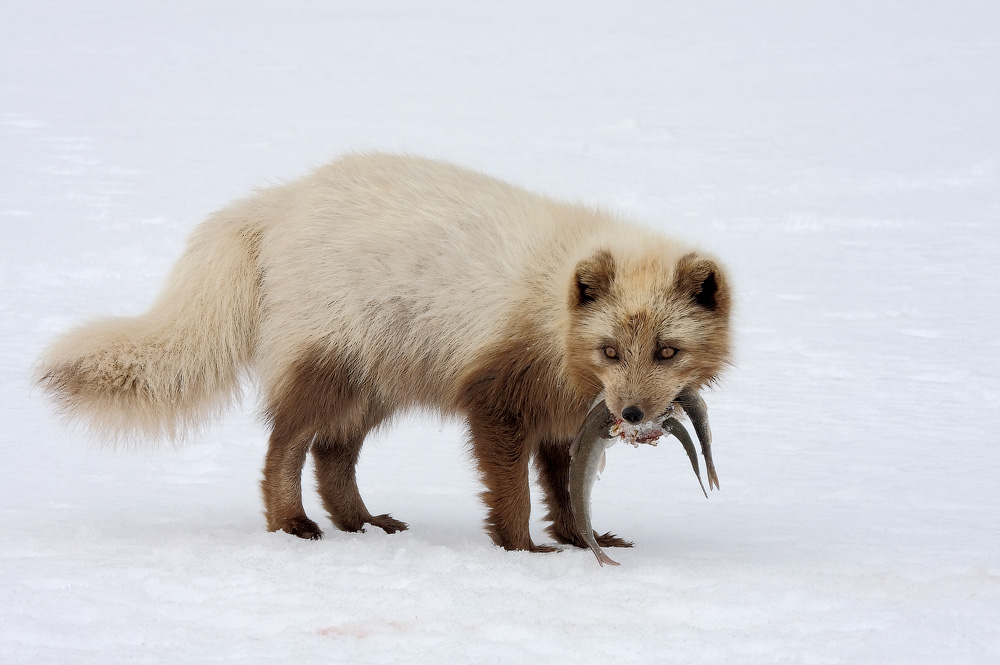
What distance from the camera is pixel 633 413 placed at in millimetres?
5289

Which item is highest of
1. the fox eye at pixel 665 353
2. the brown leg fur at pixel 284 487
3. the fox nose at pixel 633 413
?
the fox eye at pixel 665 353

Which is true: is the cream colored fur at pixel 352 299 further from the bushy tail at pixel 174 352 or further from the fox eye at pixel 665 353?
the fox eye at pixel 665 353

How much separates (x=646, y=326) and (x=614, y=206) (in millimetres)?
10351

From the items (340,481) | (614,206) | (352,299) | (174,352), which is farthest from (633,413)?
(614,206)

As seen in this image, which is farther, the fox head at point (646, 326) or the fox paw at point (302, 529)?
the fox paw at point (302, 529)

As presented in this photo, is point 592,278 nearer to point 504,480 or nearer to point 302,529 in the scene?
point 504,480

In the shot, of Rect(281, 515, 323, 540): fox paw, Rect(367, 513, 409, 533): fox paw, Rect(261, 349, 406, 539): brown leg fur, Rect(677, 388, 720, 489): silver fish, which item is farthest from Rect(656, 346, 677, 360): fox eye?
Rect(281, 515, 323, 540): fox paw

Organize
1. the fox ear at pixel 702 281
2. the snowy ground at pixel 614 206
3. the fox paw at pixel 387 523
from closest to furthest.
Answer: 1. the snowy ground at pixel 614 206
2. the fox ear at pixel 702 281
3. the fox paw at pixel 387 523

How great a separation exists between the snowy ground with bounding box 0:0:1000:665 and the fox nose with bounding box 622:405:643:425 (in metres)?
0.72

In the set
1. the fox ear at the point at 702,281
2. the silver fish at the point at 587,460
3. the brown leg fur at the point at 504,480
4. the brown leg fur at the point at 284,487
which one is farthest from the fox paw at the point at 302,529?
the fox ear at the point at 702,281

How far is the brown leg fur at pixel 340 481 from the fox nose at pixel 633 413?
2.25 meters

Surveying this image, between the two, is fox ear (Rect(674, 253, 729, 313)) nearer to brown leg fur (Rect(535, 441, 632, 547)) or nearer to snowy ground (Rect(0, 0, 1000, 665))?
snowy ground (Rect(0, 0, 1000, 665))

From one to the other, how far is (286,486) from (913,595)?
11.3 ft

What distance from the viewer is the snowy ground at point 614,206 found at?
4551mm
